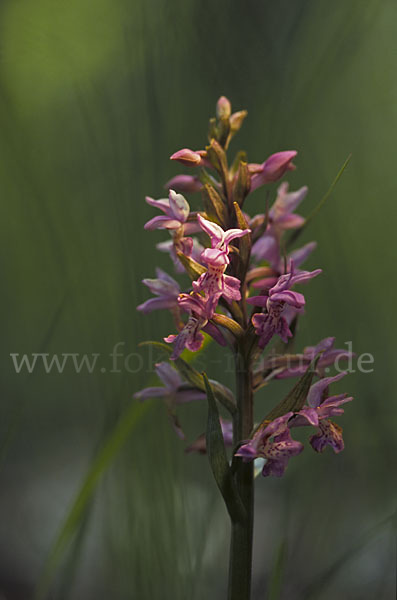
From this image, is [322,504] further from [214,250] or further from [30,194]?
[30,194]

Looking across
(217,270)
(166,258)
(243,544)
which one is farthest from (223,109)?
(166,258)

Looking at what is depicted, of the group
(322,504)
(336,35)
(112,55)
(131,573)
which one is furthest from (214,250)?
(112,55)

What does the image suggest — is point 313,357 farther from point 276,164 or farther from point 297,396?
point 276,164

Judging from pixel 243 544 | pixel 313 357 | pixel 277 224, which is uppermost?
pixel 277 224

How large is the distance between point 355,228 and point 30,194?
1061 mm

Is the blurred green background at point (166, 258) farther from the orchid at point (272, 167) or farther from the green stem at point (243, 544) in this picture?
the orchid at point (272, 167)

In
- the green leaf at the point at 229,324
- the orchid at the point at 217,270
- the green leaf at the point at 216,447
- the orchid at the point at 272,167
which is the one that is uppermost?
the orchid at the point at 272,167

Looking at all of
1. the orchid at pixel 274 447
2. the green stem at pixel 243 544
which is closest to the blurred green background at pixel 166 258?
the green stem at pixel 243 544

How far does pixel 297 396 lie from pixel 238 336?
124 mm

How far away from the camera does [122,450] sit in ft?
5.44

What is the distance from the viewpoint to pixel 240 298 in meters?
0.80

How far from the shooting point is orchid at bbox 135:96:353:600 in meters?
0.78

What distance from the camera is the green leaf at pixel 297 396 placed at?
779 mm

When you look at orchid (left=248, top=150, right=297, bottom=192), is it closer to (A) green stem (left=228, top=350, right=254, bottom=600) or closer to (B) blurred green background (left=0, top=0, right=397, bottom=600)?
(B) blurred green background (left=0, top=0, right=397, bottom=600)
